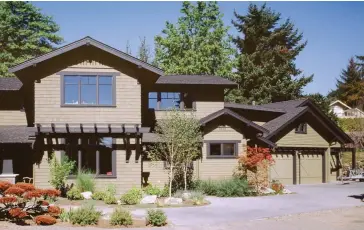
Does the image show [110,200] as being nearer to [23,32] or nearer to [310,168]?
[310,168]

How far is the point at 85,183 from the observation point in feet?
62.4

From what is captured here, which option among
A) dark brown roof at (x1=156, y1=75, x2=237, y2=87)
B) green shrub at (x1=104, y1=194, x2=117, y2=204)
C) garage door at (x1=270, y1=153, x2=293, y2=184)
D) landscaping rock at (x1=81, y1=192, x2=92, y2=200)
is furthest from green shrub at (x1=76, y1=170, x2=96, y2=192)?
garage door at (x1=270, y1=153, x2=293, y2=184)

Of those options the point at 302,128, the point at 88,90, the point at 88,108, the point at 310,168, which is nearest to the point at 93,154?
the point at 88,108

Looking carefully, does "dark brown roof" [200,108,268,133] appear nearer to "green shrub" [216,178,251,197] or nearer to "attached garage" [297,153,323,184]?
"green shrub" [216,178,251,197]

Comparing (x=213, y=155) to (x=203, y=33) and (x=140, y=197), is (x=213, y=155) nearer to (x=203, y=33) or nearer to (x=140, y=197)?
(x=140, y=197)

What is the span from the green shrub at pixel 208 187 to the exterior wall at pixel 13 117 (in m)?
11.4

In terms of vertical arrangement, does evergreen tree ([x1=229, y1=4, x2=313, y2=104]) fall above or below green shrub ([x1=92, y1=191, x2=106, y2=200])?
above

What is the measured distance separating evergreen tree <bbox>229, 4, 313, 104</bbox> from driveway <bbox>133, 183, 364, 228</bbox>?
27.5 metres

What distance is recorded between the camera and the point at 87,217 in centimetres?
1254

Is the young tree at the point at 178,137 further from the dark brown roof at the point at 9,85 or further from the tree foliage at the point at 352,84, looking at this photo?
the tree foliage at the point at 352,84

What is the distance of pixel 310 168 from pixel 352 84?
153 feet

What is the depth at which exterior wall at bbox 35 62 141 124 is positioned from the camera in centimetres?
1969

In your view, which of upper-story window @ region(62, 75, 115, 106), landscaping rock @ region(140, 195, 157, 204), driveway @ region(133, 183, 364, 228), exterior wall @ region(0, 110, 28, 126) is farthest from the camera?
exterior wall @ region(0, 110, 28, 126)

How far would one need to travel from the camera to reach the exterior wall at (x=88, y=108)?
1969cm
